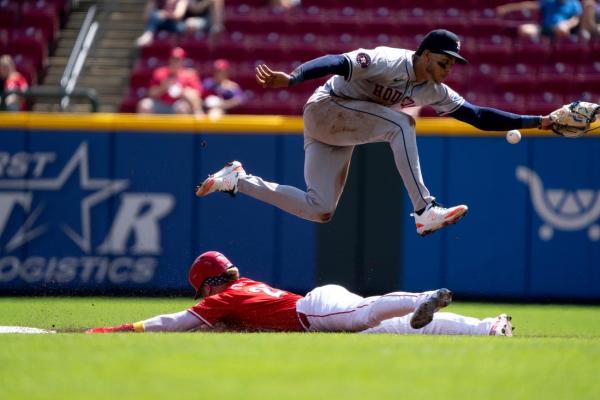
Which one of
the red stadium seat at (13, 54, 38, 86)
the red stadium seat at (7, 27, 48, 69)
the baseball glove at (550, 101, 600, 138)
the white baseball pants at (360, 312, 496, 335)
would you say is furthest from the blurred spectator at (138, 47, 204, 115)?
the white baseball pants at (360, 312, 496, 335)

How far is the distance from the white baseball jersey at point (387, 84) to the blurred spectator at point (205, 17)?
6.38 m

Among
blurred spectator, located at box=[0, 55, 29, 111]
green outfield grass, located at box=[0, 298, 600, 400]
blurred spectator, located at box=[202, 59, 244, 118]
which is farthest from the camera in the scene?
blurred spectator, located at box=[0, 55, 29, 111]

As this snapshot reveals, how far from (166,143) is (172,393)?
251 inches

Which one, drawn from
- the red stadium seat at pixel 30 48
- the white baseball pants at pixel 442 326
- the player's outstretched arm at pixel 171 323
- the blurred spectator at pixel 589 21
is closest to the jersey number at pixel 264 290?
the player's outstretched arm at pixel 171 323

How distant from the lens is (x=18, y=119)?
10977mm

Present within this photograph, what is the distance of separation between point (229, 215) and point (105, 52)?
4244 millimetres

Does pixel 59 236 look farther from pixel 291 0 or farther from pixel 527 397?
pixel 527 397

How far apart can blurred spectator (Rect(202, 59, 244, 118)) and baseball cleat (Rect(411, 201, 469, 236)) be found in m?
5.18

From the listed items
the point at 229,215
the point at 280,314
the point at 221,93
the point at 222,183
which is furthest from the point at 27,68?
the point at 280,314

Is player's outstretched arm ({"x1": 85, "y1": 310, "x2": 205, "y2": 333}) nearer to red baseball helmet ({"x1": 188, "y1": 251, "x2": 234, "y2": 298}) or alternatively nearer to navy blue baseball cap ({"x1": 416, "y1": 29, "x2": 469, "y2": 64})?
red baseball helmet ({"x1": 188, "y1": 251, "x2": 234, "y2": 298})

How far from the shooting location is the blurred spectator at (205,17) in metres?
14.0

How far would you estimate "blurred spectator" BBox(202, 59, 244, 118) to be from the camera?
1230 centimetres

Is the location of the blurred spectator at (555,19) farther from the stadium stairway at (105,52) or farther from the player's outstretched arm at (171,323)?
the player's outstretched arm at (171,323)

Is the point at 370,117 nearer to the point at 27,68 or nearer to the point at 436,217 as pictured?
the point at 436,217
